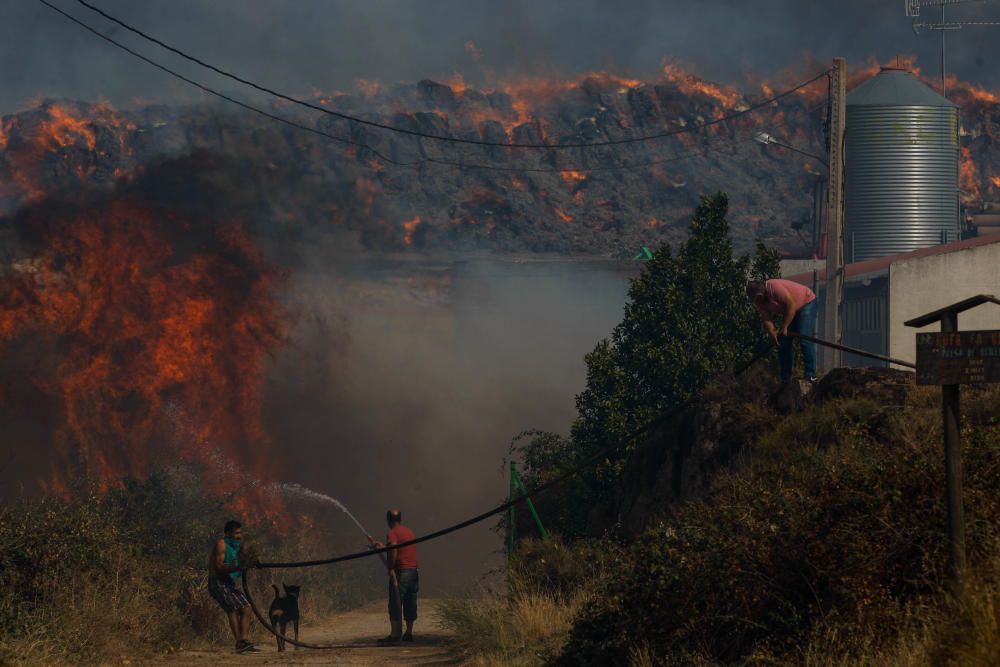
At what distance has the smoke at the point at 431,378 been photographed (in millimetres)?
43781

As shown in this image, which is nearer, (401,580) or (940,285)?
(401,580)

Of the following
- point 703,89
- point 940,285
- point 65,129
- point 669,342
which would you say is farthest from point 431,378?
point 703,89

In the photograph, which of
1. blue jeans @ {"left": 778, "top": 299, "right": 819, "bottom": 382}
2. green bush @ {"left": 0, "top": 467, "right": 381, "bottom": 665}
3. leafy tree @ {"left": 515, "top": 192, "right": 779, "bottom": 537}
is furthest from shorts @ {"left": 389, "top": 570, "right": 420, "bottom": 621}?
blue jeans @ {"left": 778, "top": 299, "right": 819, "bottom": 382}

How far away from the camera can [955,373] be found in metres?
8.37

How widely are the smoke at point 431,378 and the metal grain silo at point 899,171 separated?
1212cm

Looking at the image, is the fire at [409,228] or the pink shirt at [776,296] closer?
the pink shirt at [776,296]

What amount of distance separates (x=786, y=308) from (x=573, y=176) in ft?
327

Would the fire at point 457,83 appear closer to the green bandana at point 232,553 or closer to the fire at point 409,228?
the fire at point 409,228

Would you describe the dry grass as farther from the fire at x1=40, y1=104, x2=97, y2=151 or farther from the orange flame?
the orange flame

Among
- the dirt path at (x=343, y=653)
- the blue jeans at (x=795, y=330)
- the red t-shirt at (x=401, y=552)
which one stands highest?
the blue jeans at (x=795, y=330)

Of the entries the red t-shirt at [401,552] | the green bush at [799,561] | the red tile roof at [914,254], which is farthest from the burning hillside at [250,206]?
the green bush at [799,561]

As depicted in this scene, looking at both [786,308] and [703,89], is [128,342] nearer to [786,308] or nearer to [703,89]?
[786,308]

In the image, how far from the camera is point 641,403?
25.1 meters

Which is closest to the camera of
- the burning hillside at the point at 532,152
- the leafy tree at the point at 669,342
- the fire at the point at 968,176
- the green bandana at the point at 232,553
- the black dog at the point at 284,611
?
the green bandana at the point at 232,553
